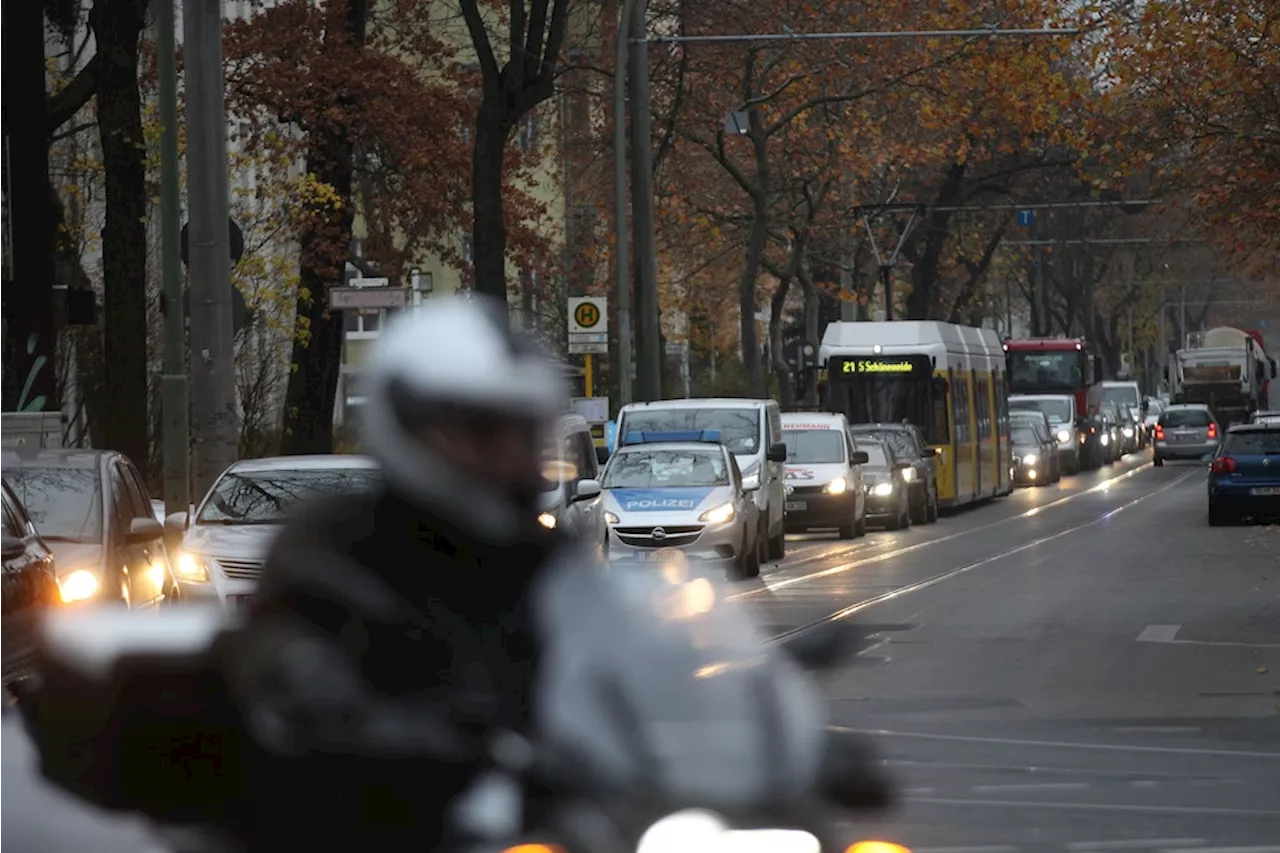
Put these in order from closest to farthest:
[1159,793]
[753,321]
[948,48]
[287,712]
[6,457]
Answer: [287,712], [1159,793], [6,457], [948,48], [753,321]

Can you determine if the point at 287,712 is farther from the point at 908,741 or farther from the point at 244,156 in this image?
the point at 244,156

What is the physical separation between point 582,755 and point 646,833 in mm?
151

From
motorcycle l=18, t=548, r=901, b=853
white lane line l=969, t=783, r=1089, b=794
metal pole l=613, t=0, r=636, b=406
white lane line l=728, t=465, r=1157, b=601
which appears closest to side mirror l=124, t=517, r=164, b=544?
white lane line l=728, t=465, r=1157, b=601

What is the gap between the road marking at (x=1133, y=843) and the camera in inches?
361

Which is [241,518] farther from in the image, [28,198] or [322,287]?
[322,287]

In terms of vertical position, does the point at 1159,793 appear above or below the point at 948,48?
→ below

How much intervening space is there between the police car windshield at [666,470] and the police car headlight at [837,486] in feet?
23.6

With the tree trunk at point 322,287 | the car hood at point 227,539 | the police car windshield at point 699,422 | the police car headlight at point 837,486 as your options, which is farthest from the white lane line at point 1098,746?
the tree trunk at point 322,287

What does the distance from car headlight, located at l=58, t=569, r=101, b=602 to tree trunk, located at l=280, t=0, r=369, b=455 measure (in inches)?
847

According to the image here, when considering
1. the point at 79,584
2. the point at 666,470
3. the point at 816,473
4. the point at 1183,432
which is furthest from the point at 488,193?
the point at 1183,432

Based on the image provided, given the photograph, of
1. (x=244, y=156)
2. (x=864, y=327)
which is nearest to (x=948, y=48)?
(x=864, y=327)

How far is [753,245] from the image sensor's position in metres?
46.0

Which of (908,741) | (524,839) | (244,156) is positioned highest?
(244,156)

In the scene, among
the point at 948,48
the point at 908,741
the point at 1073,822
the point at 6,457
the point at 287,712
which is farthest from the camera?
the point at 948,48
